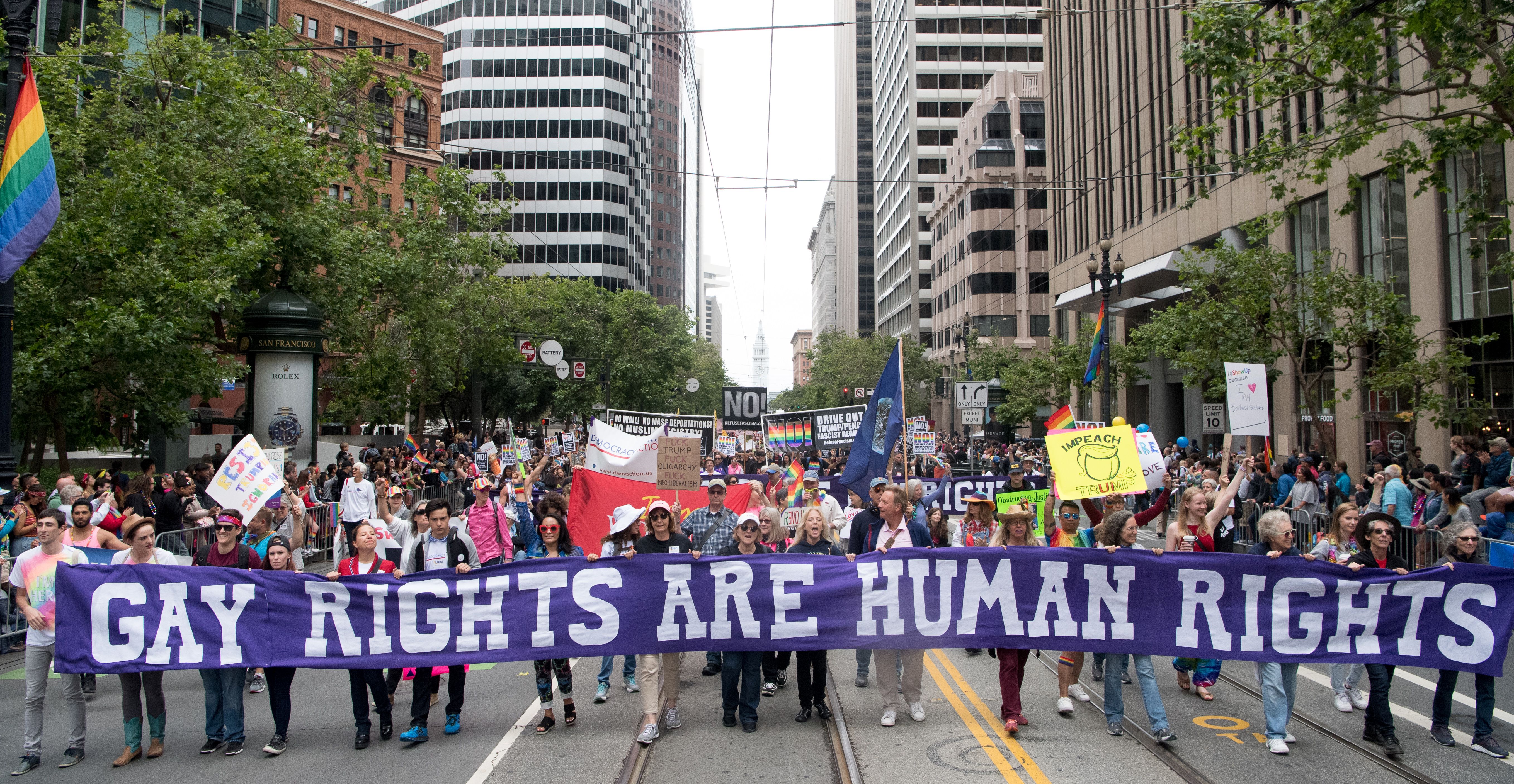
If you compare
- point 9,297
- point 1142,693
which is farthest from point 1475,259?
point 9,297

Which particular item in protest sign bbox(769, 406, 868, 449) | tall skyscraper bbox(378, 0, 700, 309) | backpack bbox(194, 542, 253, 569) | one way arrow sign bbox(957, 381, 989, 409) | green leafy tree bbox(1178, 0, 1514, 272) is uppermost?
tall skyscraper bbox(378, 0, 700, 309)

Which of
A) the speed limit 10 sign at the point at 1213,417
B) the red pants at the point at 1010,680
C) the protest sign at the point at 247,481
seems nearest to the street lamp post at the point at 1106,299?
the speed limit 10 sign at the point at 1213,417

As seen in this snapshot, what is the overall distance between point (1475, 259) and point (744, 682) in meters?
21.0

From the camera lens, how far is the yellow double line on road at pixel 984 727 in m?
6.26

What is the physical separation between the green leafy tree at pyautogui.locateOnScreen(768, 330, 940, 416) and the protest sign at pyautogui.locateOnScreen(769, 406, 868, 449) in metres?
42.1

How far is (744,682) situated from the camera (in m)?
7.38

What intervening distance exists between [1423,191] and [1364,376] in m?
11.8

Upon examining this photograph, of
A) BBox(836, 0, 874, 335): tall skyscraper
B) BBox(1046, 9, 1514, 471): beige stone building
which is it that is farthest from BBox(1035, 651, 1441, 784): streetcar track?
BBox(836, 0, 874, 335): tall skyscraper

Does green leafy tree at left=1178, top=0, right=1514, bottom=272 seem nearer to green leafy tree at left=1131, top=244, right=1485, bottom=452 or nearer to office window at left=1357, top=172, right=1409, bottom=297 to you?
green leafy tree at left=1131, top=244, right=1485, bottom=452

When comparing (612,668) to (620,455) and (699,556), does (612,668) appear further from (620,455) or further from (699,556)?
(620,455)

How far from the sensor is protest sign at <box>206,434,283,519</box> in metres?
8.31

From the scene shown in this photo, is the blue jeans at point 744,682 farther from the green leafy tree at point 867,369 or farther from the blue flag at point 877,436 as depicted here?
the green leafy tree at point 867,369

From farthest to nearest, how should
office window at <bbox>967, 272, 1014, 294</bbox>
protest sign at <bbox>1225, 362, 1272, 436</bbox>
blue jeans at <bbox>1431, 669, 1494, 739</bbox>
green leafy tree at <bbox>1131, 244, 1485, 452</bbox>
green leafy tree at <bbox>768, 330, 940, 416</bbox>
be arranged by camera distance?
1. office window at <bbox>967, 272, 1014, 294</bbox>
2. green leafy tree at <bbox>768, 330, 940, 416</bbox>
3. green leafy tree at <bbox>1131, 244, 1485, 452</bbox>
4. protest sign at <bbox>1225, 362, 1272, 436</bbox>
5. blue jeans at <bbox>1431, 669, 1494, 739</bbox>

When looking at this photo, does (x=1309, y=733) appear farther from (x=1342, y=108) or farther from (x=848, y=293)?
(x=848, y=293)
